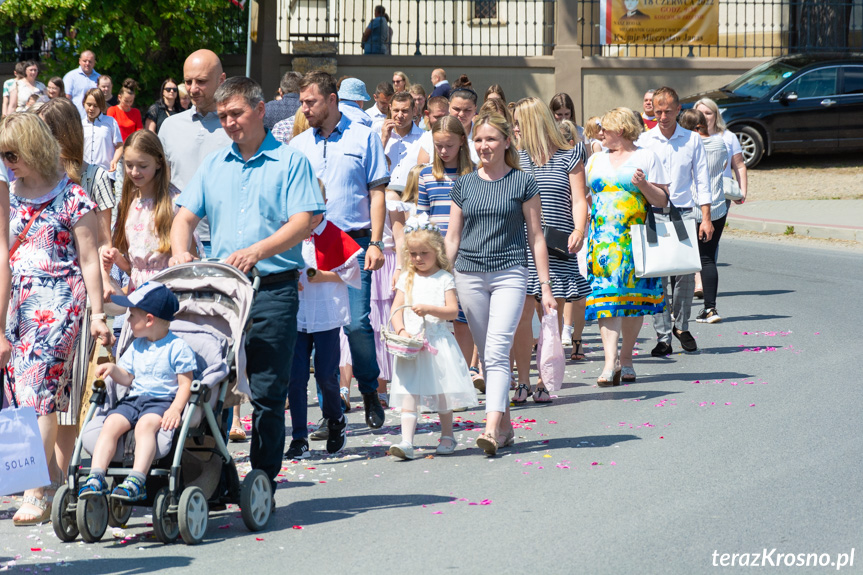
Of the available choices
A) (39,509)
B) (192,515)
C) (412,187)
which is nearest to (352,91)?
(412,187)

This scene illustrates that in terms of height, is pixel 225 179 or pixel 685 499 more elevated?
pixel 225 179

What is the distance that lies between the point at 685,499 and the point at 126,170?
3.82m

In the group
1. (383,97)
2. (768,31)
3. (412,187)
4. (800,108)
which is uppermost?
(768,31)

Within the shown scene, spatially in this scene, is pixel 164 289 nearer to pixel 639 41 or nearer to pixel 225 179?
pixel 225 179

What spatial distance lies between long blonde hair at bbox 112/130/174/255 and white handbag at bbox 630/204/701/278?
3966mm

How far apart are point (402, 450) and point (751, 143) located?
17.9 m

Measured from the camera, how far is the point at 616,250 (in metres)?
9.86

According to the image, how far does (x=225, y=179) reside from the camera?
621 cm

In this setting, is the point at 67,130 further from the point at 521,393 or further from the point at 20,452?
the point at 521,393

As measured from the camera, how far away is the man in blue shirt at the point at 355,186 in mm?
8328

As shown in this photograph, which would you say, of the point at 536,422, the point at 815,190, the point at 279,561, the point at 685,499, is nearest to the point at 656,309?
the point at 536,422

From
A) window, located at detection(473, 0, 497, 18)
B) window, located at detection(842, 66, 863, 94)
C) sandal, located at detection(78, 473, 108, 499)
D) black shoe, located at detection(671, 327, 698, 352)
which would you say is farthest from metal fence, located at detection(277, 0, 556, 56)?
sandal, located at detection(78, 473, 108, 499)

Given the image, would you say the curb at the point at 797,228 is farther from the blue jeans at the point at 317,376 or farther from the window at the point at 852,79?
the blue jeans at the point at 317,376

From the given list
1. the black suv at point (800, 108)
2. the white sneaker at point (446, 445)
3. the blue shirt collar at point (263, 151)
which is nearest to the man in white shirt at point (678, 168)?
the white sneaker at point (446, 445)
